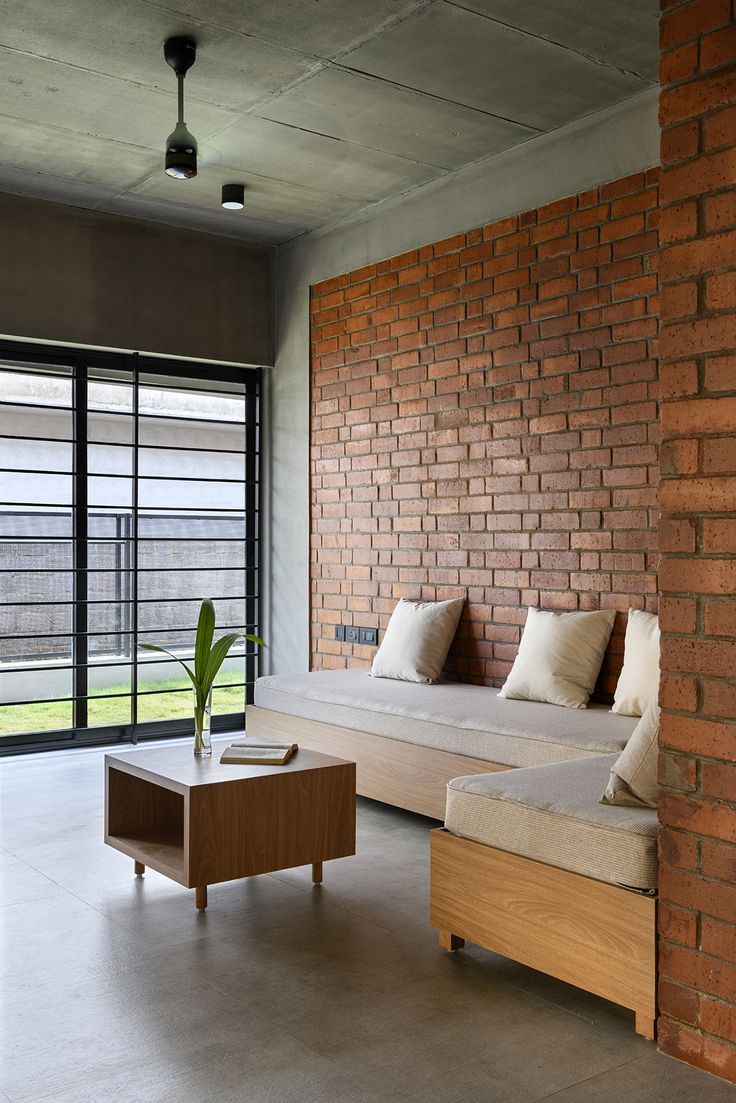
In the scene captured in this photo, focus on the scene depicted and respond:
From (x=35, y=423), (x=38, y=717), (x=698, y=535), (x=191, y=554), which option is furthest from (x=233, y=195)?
(x=698, y=535)

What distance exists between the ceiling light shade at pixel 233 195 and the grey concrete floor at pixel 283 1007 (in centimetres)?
372

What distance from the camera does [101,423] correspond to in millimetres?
6641

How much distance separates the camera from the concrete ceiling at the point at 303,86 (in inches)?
153

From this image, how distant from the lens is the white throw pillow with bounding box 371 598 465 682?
17.9 feet

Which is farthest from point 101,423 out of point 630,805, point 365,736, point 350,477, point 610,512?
point 630,805

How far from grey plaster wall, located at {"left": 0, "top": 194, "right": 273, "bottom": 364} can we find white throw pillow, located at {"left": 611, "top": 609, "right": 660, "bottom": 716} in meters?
3.57

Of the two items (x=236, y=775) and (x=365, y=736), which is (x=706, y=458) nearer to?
(x=236, y=775)

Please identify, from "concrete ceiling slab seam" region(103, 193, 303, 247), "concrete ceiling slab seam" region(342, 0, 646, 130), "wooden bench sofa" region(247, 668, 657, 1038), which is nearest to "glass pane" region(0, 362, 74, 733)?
"concrete ceiling slab seam" region(103, 193, 303, 247)

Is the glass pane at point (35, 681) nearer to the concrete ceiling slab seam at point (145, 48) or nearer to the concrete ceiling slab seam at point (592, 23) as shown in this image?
the concrete ceiling slab seam at point (145, 48)

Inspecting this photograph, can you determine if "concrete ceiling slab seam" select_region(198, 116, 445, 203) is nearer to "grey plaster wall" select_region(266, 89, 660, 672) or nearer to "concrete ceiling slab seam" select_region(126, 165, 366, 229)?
"concrete ceiling slab seam" select_region(126, 165, 366, 229)

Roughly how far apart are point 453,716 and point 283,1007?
186cm

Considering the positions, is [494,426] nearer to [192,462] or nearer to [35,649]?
[192,462]

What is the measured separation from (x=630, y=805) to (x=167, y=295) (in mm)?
4848

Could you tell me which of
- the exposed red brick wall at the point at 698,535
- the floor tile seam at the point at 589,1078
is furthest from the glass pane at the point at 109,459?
the floor tile seam at the point at 589,1078
